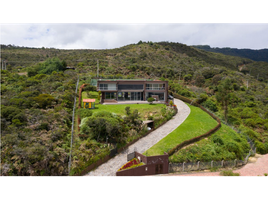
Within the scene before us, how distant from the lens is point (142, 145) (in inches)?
671

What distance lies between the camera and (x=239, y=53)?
5969 inches

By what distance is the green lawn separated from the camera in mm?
16484

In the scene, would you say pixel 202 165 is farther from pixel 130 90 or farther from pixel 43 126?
pixel 130 90

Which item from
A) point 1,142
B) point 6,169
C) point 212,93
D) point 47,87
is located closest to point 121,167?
point 6,169

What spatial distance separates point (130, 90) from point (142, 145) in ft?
45.5

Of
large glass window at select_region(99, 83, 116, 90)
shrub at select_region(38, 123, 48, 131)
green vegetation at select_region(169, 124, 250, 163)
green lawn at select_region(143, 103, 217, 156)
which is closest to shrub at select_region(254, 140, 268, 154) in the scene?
green vegetation at select_region(169, 124, 250, 163)

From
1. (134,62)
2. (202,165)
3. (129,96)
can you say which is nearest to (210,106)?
(129,96)

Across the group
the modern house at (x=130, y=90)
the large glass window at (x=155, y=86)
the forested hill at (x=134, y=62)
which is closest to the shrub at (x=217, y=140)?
the modern house at (x=130, y=90)

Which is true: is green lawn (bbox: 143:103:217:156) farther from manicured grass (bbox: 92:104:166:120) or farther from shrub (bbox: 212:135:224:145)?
manicured grass (bbox: 92:104:166:120)

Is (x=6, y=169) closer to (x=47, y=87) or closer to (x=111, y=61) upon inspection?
(x=47, y=87)

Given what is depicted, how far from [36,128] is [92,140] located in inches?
189

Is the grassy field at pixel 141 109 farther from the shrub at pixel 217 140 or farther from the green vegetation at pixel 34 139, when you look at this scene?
the shrub at pixel 217 140

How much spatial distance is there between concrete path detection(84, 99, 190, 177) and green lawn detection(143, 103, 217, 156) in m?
0.63

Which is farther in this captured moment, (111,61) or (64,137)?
(111,61)
